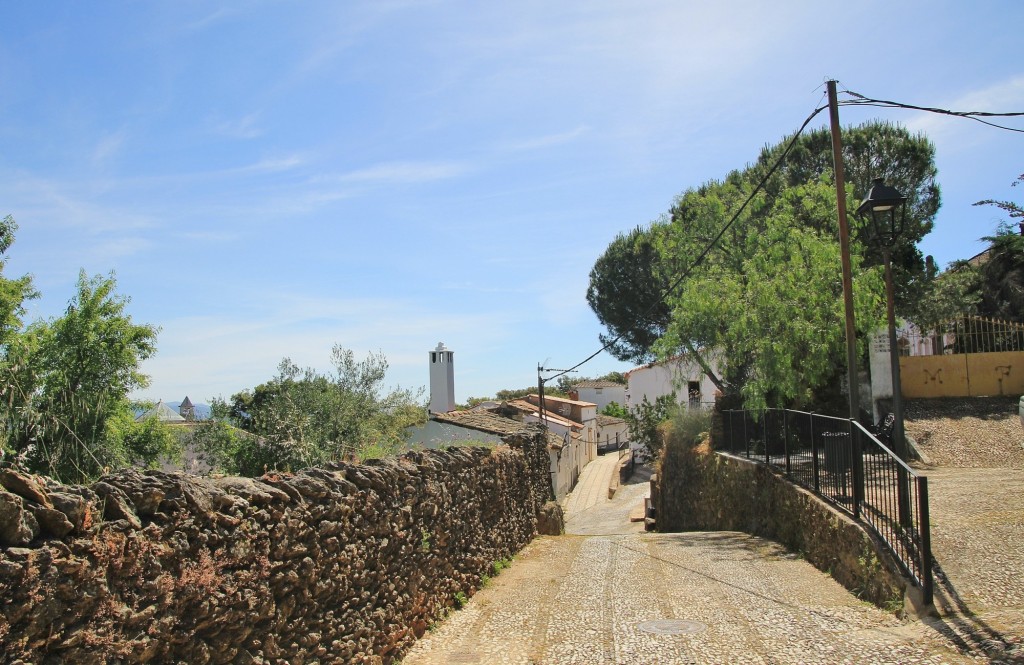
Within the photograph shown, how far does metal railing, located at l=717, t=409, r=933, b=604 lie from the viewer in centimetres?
766

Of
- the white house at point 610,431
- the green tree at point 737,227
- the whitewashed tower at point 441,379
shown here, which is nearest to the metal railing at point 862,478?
the green tree at point 737,227

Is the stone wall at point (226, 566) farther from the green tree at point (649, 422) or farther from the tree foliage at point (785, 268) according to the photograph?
the green tree at point (649, 422)

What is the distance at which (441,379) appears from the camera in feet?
126

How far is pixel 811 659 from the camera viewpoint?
22.0 feet

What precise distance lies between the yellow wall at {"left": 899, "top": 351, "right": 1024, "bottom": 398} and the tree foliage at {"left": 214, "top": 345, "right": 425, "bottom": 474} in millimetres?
14907

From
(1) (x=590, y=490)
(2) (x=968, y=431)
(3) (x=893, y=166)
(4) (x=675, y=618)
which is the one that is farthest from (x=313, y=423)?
(1) (x=590, y=490)

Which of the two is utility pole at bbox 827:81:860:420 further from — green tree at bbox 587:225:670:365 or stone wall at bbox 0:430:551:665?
green tree at bbox 587:225:670:365

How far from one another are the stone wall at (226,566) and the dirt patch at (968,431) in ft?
38.4

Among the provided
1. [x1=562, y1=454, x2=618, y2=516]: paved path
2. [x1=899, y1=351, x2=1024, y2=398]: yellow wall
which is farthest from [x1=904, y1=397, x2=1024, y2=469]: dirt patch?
[x1=562, y1=454, x2=618, y2=516]: paved path

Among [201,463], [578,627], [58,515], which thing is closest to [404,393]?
[201,463]

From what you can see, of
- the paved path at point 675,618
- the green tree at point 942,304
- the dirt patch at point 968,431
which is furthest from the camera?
the green tree at point 942,304

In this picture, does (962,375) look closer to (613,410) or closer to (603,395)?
(613,410)

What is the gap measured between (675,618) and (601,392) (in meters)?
68.6

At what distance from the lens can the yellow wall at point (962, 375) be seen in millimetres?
21328
